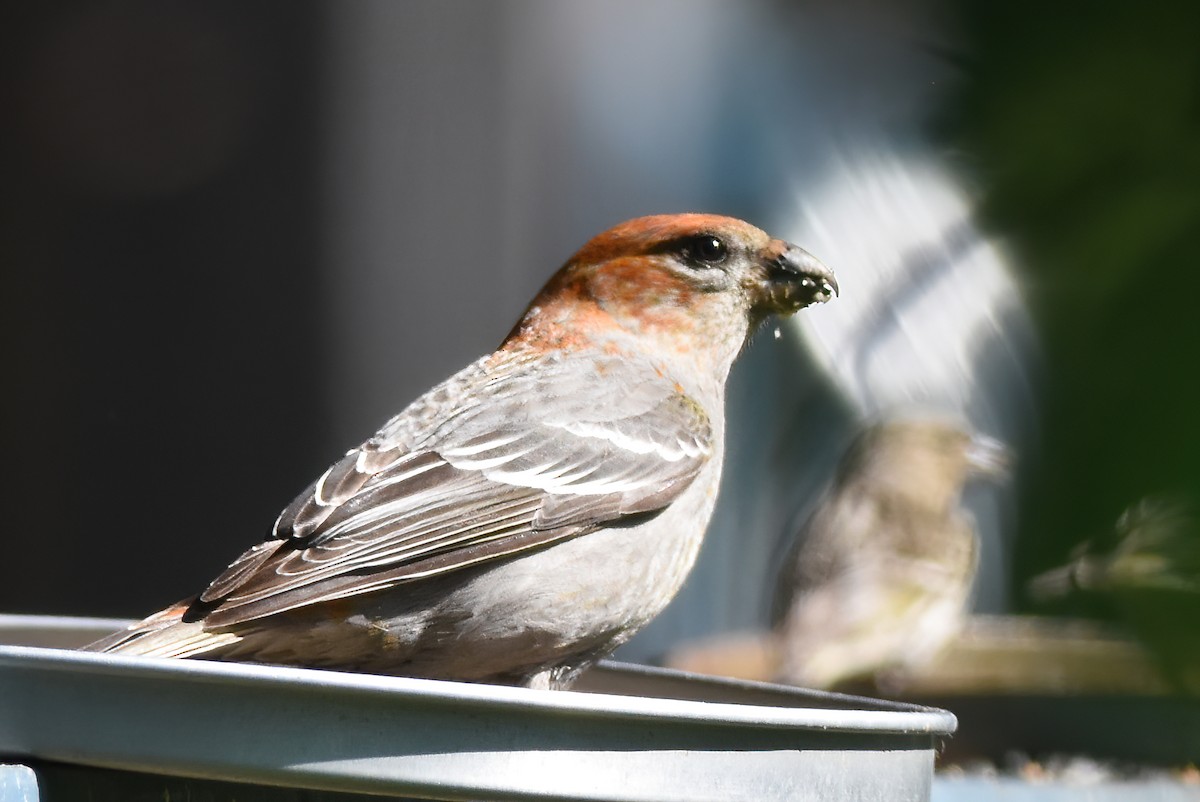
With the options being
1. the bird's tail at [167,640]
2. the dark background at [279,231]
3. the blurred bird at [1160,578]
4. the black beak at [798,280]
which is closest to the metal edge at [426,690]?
the bird's tail at [167,640]

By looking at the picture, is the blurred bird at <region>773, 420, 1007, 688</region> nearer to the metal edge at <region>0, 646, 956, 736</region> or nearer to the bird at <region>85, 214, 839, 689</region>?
the bird at <region>85, 214, 839, 689</region>

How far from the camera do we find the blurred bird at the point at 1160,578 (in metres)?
2.57

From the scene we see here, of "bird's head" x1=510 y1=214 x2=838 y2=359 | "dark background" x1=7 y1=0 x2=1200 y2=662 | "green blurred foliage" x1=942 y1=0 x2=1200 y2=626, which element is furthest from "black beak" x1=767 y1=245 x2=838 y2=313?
"dark background" x1=7 y1=0 x2=1200 y2=662

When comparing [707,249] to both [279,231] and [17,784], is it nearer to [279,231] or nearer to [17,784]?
[17,784]

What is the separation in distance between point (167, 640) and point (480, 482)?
2.10 feet

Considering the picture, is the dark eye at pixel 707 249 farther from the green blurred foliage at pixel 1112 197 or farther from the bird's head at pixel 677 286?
the green blurred foliage at pixel 1112 197

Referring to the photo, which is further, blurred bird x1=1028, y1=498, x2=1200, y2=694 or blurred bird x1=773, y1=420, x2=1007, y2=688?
blurred bird x1=773, y1=420, x2=1007, y2=688

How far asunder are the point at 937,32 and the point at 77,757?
3.57 metres

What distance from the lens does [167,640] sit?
234 cm

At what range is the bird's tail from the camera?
2.32 meters

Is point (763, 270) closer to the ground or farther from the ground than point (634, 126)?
closer to the ground

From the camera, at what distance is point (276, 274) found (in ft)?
19.1

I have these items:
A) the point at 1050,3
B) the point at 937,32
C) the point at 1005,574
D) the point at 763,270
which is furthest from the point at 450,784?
A: the point at 937,32

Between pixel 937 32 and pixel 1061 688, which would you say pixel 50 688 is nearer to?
pixel 1061 688
